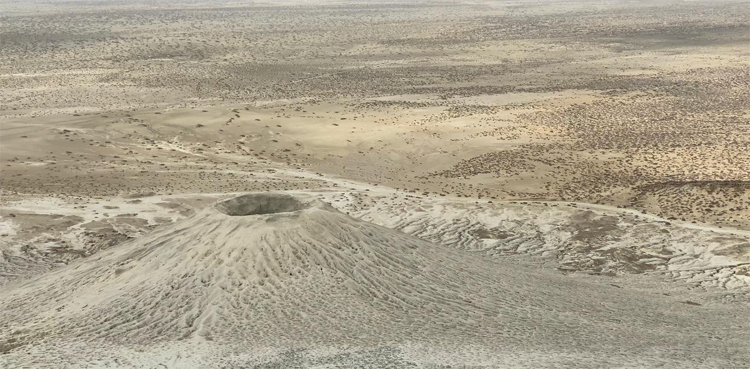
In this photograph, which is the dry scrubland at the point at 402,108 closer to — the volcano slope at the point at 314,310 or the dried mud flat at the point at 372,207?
the dried mud flat at the point at 372,207

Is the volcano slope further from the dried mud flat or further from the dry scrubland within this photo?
the dry scrubland

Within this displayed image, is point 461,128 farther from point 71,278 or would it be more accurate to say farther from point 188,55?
point 188,55

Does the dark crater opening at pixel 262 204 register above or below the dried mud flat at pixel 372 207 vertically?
above

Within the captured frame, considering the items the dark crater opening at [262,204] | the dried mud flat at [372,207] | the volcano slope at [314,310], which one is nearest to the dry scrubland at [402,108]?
the dried mud flat at [372,207]

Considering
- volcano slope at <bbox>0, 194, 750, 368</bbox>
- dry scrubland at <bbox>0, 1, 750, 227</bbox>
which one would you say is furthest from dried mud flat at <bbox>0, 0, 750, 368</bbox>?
dry scrubland at <bbox>0, 1, 750, 227</bbox>

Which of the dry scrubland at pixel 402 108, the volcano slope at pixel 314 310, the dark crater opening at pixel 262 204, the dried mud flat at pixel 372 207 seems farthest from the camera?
the dry scrubland at pixel 402 108

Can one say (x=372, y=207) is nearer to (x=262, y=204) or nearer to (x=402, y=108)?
(x=262, y=204)

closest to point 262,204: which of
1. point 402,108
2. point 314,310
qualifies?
point 314,310
